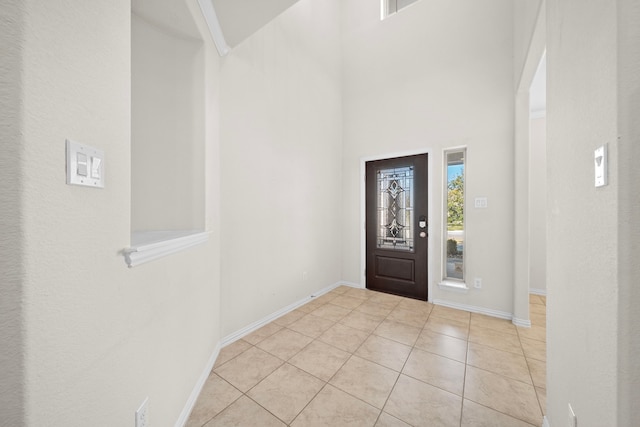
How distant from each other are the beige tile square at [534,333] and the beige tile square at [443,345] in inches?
27.2

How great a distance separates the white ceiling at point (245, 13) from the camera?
5.22 feet

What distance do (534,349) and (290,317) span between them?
2353mm

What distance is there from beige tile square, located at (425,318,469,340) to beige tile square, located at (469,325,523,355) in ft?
0.23

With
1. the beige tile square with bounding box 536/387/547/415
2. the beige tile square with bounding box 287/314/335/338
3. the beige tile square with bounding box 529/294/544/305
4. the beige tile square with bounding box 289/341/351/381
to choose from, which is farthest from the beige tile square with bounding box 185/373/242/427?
the beige tile square with bounding box 529/294/544/305

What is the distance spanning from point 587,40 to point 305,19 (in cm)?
340

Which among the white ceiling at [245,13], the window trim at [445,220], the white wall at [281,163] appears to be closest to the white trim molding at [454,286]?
the window trim at [445,220]

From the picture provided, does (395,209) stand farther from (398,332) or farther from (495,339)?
(495,339)

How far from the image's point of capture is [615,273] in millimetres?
647

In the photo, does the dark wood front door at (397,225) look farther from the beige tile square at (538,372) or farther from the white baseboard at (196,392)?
the white baseboard at (196,392)

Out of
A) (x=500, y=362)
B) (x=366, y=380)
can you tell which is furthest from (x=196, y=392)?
(x=500, y=362)

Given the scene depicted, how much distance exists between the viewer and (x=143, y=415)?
1004 mm

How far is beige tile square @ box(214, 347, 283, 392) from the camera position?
5.69ft

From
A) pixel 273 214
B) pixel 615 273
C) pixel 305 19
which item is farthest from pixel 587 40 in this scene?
pixel 305 19

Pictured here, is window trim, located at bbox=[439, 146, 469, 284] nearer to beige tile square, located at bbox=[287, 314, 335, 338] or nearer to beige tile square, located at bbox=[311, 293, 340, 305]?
beige tile square, located at bbox=[311, 293, 340, 305]
